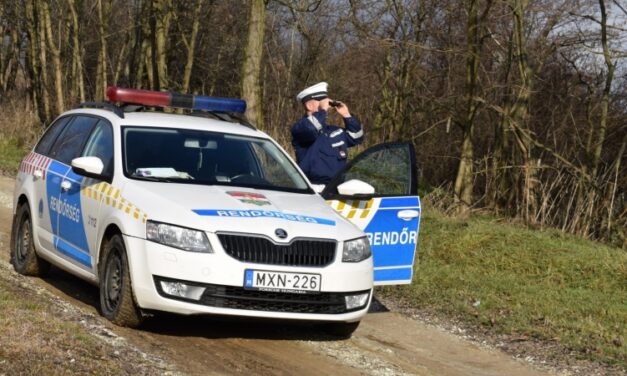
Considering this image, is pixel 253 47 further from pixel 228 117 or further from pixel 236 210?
pixel 236 210

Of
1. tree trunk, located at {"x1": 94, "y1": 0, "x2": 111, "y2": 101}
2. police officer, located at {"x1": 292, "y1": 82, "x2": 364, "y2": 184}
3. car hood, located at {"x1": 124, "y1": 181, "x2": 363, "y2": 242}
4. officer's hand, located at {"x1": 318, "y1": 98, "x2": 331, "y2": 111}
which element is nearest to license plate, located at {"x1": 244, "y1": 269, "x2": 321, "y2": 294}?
car hood, located at {"x1": 124, "y1": 181, "x2": 363, "y2": 242}

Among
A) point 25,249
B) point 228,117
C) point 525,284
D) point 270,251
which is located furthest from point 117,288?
Result: point 525,284

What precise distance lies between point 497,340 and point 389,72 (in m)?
18.6

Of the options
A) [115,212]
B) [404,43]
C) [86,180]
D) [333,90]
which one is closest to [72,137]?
[86,180]

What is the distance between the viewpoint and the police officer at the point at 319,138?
9.27 m

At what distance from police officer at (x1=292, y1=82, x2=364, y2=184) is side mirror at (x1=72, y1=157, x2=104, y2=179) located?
7.19 ft

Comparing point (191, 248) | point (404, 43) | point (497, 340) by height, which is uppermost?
point (404, 43)

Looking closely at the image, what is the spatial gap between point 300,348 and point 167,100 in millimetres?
2644

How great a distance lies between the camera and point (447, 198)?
16281 millimetres

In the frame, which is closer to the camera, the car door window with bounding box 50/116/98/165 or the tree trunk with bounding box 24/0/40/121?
the car door window with bounding box 50/116/98/165

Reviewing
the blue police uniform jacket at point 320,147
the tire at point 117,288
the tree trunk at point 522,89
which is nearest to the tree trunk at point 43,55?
the tree trunk at point 522,89

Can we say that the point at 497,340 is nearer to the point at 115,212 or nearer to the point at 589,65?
the point at 115,212

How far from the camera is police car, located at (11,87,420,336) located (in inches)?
264

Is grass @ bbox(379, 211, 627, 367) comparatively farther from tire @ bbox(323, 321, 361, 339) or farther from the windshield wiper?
the windshield wiper
